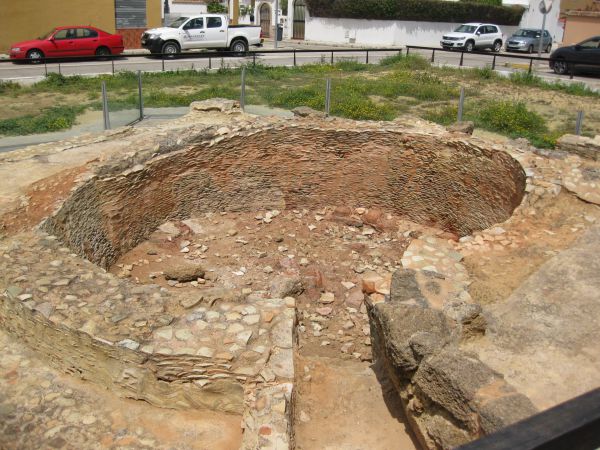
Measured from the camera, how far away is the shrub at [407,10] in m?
34.9

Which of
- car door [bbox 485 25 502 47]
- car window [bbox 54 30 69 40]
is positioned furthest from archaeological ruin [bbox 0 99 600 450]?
car door [bbox 485 25 502 47]

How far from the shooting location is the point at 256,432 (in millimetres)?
4188

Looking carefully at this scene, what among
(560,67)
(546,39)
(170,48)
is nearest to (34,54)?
(170,48)

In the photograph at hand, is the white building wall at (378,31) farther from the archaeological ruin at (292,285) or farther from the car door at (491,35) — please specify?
the archaeological ruin at (292,285)

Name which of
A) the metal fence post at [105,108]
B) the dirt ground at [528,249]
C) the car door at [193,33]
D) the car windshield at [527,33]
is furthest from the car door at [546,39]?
the dirt ground at [528,249]

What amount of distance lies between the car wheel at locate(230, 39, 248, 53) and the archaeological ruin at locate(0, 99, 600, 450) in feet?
49.7

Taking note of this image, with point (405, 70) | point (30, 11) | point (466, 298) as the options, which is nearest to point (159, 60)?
point (30, 11)

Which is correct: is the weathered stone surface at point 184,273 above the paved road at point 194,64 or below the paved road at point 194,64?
below

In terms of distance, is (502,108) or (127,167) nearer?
(127,167)

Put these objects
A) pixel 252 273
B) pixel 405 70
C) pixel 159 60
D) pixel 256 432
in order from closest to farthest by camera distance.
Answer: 1. pixel 256 432
2. pixel 252 273
3. pixel 405 70
4. pixel 159 60

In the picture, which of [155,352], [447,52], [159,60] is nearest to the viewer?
[155,352]

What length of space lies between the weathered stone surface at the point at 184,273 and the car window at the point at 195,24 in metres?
18.7

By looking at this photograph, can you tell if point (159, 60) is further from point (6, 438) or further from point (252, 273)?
point (6, 438)

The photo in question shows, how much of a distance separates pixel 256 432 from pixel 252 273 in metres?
4.46
